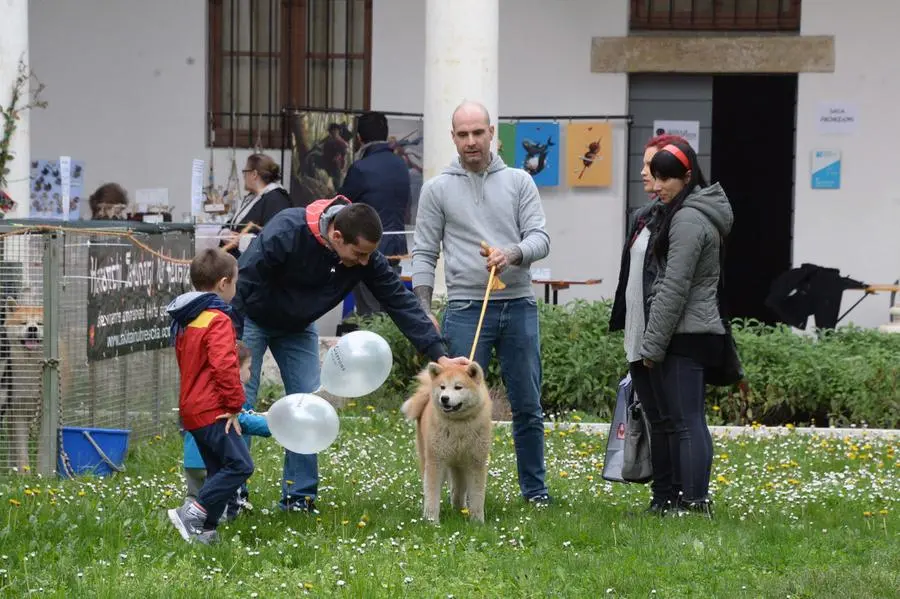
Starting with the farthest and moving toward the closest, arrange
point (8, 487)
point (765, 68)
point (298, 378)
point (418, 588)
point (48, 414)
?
point (765, 68), point (48, 414), point (8, 487), point (298, 378), point (418, 588)

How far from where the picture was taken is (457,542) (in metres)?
6.37

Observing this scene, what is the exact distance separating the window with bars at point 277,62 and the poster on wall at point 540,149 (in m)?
1.73

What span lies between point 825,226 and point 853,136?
3.24ft

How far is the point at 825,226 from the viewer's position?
1538 centimetres

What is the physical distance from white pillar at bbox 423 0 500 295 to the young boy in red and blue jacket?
617cm

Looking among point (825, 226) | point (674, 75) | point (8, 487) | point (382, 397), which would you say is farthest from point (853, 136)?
point (8, 487)

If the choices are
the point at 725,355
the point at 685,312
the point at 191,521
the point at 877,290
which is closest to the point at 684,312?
the point at 685,312

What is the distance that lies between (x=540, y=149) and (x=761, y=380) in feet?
16.2

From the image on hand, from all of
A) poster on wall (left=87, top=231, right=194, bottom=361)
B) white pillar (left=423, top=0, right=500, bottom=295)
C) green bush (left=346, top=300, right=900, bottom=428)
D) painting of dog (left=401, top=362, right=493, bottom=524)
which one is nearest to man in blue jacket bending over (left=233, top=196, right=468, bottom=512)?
painting of dog (left=401, top=362, right=493, bottom=524)

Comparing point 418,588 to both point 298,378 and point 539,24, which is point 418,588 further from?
point 539,24

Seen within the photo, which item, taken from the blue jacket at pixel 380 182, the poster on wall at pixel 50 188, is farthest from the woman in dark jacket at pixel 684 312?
the poster on wall at pixel 50 188

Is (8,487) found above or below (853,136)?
below

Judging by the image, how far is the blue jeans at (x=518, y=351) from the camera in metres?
7.40

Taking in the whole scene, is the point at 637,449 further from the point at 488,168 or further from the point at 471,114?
the point at 471,114
